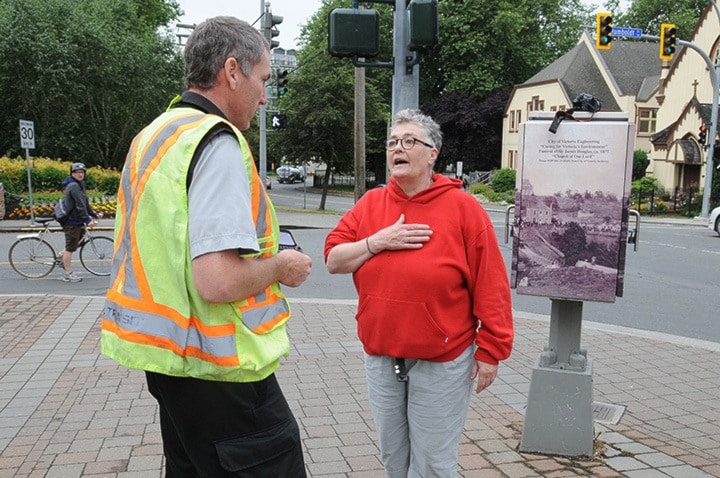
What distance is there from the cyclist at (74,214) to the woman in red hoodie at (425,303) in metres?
8.61

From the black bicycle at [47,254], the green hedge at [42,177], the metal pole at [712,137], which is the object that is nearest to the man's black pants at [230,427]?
the black bicycle at [47,254]

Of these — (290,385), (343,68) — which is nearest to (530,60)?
(343,68)

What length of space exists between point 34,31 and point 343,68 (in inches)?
487

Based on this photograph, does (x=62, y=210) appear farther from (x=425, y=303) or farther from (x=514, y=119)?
(x=514, y=119)

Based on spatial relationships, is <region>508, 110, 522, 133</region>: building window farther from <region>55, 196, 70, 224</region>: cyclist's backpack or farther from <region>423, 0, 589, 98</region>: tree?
<region>55, 196, 70, 224</region>: cyclist's backpack

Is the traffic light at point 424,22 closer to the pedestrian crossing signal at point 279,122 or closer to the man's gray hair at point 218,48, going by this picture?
the man's gray hair at point 218,48

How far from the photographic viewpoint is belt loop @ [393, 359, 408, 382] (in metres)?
2.96

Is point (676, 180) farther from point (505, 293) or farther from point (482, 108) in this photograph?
point (505, 293)

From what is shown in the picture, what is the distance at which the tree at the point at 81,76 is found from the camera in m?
26.0

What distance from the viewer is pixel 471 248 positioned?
2.92 meters

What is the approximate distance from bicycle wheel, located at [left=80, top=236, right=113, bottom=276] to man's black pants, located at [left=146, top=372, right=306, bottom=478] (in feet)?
32.4

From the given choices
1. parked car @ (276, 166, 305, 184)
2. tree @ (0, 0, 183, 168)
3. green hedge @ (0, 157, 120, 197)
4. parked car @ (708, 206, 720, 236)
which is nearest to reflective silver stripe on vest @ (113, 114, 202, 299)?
green hedge @ (0, 157, 120, 197)

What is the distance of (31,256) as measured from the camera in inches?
450

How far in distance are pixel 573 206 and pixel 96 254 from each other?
935cm
